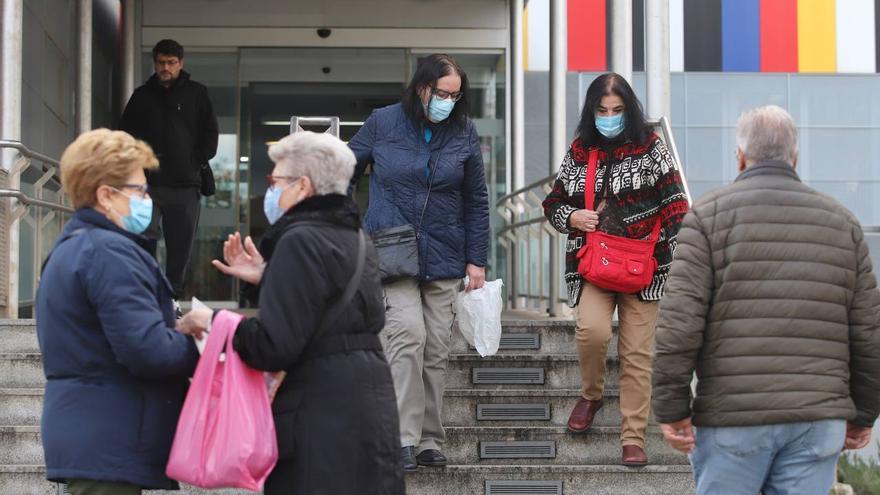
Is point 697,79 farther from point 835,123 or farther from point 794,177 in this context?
point 794,177

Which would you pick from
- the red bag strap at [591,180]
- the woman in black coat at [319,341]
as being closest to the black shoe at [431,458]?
the red bag strap at [591,180]

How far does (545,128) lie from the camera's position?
56.0 ft

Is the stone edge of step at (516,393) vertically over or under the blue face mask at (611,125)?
under

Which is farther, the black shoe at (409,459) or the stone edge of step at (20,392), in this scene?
the stone edge of step at (20,392)

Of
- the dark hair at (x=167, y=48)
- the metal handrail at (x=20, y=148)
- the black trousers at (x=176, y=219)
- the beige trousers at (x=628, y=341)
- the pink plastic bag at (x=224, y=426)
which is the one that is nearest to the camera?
the pink plastic bag at (x=224, y=426)

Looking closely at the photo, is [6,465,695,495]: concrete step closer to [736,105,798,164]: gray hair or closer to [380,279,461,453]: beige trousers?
[380,279,461,453]: beige trousers

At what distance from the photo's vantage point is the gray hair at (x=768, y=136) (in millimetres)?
3607

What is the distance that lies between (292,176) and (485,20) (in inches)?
389

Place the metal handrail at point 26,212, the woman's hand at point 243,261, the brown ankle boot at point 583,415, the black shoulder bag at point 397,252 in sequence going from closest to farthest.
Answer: the woman's hand at point 243,261, the black shoulder bag at point 397,252, the brown ankle boot at point 583,415, the metal handrail at point 26,212

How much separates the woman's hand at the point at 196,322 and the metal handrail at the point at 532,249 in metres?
4.86

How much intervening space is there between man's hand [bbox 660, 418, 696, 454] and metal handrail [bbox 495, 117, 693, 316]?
167 inches

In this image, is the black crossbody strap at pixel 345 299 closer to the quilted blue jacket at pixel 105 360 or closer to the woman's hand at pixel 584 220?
the quilted blue jacket at pixel 105 360

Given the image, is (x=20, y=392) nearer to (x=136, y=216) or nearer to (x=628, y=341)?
(x=628, y=341)

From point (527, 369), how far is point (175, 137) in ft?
8.63
